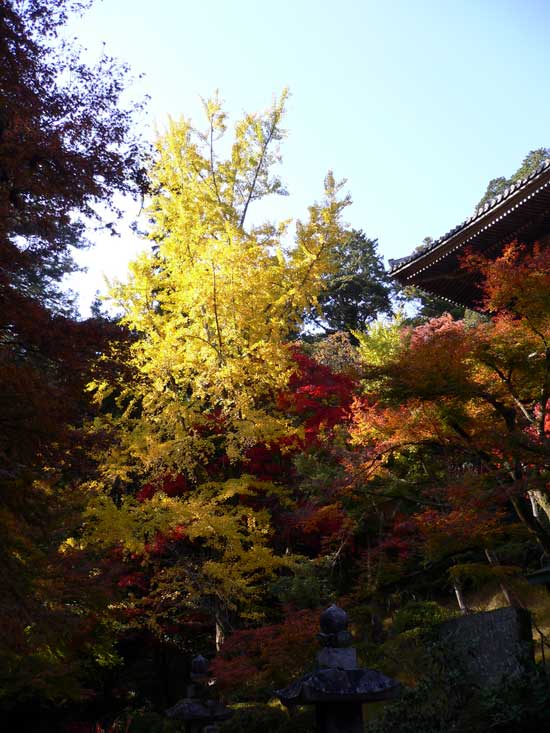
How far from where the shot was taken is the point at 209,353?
13.6 meters

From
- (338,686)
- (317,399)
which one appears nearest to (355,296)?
(317,399)

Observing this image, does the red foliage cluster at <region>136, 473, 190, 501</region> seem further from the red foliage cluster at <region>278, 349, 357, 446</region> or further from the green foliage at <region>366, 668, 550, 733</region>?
the green foliage at <region>366, 668, 550, 733</region>

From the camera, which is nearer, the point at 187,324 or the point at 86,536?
the point at 86,536

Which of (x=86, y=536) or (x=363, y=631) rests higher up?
(x=86, y=536)

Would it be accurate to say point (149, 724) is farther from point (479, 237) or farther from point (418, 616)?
point (479, 237)

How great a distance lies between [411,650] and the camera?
10.7 meters

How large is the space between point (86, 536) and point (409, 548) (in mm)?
6395

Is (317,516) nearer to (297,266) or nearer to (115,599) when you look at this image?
(115,599)

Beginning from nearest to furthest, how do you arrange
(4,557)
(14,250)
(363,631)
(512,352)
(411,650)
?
(4,557) → (14,250) → (512,352) → (411,650) → (363,631)

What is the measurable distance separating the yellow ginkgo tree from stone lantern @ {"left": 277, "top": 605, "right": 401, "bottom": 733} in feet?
23.1

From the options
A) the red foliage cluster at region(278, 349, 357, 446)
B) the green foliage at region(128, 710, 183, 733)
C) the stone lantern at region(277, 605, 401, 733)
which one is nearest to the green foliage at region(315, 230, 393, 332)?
the red foliage cluster at region(278, 349, 357, 446)

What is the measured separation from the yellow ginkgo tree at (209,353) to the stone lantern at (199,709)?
3.53 meters

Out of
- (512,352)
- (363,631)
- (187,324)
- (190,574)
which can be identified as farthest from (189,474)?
(512,352)

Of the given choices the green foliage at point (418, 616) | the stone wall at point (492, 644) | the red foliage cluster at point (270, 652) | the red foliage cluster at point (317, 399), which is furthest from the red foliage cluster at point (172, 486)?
the stone wall at point (492, 644)
